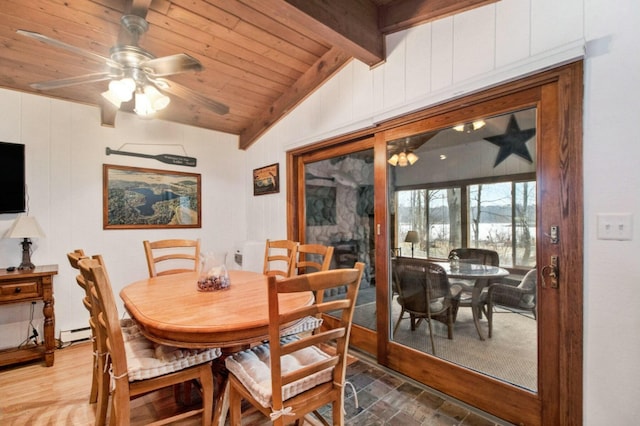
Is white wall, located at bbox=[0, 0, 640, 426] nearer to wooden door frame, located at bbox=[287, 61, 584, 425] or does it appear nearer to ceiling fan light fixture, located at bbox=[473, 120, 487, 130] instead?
wooden door frame, located at bbox=[287, 61, 584, 425]

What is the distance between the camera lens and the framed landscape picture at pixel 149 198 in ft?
10.9

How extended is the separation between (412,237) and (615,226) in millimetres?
1173

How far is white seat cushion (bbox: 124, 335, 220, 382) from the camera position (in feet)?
4.58

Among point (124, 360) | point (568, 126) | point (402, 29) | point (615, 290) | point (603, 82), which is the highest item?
point (402, 29)

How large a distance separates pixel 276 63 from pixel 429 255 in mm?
2316

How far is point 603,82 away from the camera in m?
1.45

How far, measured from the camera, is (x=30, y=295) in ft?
8.12

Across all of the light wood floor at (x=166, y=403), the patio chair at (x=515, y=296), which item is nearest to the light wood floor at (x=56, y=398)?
the light wood floor at (x=166, y=403)

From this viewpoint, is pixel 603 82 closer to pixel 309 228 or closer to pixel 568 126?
pixel 568 126

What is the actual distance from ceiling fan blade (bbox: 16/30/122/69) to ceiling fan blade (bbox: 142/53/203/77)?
185 millimetres

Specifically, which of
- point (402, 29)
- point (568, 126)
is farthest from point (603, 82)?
point (402, 29)

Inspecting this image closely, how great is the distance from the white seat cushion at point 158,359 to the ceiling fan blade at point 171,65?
1.67 meters

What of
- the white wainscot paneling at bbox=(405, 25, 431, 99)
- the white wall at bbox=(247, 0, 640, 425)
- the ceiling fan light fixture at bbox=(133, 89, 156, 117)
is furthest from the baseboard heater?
the white wall at bbox=(247, 0, 640, 425)

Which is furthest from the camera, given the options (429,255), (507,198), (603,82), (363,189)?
(363,189)
